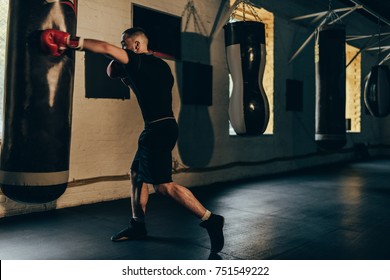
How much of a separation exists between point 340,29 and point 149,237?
285 centimetres

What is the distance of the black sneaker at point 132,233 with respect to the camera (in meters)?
2.21

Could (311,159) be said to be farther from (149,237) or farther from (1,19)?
(1,19)

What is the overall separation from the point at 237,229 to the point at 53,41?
166 cm

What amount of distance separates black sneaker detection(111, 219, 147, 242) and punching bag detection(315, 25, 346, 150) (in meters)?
2.29

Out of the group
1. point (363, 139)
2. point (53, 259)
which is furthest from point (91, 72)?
point (363, 139)

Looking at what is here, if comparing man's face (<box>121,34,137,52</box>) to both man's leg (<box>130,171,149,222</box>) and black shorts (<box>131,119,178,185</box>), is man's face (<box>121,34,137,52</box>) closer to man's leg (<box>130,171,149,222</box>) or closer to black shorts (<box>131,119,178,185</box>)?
black shorts (<box>131,119,178,185</box>)

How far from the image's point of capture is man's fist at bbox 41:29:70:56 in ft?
5.30

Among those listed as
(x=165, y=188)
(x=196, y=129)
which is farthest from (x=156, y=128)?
(x=196, y=129)

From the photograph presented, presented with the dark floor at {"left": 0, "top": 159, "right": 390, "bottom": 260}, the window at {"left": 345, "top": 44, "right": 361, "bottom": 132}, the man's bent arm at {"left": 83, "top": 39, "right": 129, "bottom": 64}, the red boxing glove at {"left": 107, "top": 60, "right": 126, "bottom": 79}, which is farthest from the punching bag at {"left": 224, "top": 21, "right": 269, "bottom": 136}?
the window at {"left": 345, "top": 44, "right": 361, "bottom": 132}

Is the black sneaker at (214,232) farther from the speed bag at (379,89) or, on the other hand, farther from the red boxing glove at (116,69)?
the speed bag at (379,89)

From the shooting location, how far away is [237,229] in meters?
2.49

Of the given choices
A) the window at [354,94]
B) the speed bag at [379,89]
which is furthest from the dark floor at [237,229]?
the window at [354,94]

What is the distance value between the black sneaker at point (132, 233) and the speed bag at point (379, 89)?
13.4 ft

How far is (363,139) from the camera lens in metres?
8.30
